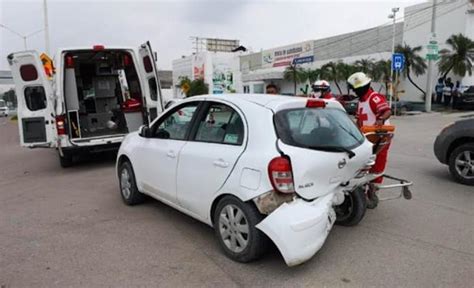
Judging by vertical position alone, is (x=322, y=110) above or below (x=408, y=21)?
below

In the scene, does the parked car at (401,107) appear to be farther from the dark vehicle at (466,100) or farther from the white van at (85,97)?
the white van at (85,97)

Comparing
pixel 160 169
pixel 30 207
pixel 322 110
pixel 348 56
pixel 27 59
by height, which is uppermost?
pixel 348 56

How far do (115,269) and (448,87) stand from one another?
101 feet

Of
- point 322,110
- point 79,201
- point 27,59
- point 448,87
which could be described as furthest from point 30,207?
point 448,87

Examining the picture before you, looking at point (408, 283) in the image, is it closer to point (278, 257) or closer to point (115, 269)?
point (278, 257)

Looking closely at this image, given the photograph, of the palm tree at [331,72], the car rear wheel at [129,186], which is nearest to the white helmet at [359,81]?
the car rear wheel at [129,186]

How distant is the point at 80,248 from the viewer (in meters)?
4.04

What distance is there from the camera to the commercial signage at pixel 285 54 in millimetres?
45062

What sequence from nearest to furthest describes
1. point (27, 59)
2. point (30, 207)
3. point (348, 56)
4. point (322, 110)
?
point (322, 110), point (30, 207), point (27, 59), point (348, 56)

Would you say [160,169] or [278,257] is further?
[160,169]

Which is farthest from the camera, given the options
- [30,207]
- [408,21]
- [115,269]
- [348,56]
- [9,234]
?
[348,56]

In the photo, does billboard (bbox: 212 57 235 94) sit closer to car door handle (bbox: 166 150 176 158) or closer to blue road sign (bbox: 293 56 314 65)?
blue road sign (bbox: 293 56 314 65)

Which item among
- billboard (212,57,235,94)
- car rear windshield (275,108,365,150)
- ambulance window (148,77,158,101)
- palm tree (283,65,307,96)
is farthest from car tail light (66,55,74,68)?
billboard (212,57,235,94)

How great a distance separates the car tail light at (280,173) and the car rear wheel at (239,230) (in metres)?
0.33
